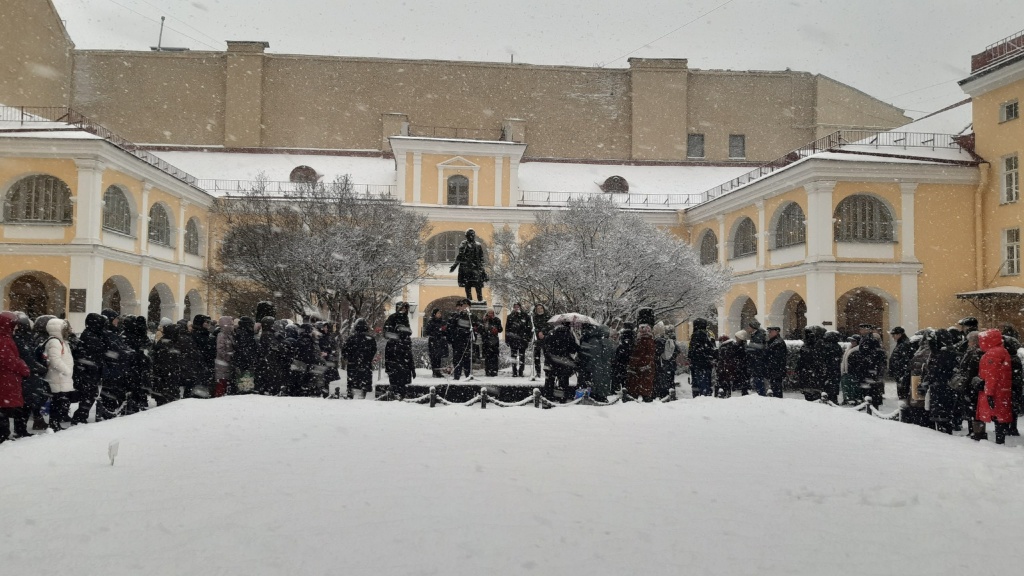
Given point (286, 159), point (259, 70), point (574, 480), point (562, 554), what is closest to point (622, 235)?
point (574, 480)

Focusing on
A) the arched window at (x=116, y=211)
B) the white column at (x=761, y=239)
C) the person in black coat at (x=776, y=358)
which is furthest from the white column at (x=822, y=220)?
the arched window at (x=116, y=211)

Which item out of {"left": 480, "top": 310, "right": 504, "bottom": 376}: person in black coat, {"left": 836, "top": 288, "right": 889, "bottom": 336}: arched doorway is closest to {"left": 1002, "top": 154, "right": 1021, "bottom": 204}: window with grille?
{"left": 836, "top": 288, "right": 889, "bottom": 336}: arched doorway

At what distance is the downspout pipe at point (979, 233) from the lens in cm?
2542

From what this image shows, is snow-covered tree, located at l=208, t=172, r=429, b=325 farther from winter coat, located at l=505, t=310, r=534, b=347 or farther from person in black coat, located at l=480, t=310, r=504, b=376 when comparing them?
person in black coat, located at l=480, t=310, r=504, b=376

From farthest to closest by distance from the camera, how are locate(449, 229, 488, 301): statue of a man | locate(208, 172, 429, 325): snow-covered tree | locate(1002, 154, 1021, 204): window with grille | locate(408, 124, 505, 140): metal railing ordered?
1. locate(408, 124, 505, 140): metal railing
2. locate(1002, 154, 1021, 204): window with grille
3. locate(208, 172, 429, 325): snow-covered tree
4. locate(449, 229, 488, 301): statue of a man

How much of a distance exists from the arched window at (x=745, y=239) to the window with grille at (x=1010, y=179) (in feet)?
26.1

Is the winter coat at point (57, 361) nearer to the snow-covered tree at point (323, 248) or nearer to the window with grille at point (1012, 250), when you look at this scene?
the snow-covered tree at point (323, 248)

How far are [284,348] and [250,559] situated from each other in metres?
7.40

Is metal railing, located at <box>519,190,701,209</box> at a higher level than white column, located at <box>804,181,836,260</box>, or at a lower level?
higher

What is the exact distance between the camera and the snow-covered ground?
16.3ft

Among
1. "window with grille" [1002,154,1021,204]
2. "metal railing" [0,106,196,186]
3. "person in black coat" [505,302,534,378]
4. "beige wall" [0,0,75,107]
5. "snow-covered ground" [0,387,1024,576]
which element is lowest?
"snow-covered ground" [0,387,1024,576]

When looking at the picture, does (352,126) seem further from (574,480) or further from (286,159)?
(574,480)

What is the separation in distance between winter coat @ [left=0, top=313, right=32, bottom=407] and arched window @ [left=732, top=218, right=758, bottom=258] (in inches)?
1005

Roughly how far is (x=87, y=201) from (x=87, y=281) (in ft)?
8.21
